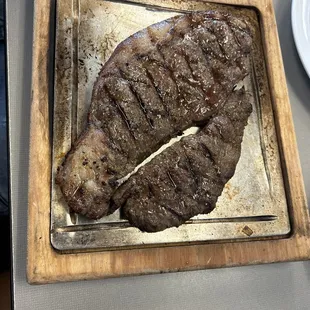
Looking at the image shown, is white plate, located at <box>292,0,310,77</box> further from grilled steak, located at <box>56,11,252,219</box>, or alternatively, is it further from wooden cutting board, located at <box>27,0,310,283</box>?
grilled steak, located at <box>56,11,252,219</box>

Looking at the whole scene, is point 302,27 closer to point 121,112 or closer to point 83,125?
point 121,112

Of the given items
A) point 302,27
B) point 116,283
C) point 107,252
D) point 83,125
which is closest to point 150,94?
point 83,125

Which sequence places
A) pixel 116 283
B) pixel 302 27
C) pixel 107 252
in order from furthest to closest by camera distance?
pixel 302 27 < pixel 116 283 < pixel 107 252

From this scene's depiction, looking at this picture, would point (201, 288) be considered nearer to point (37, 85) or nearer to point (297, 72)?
point (37, 85)

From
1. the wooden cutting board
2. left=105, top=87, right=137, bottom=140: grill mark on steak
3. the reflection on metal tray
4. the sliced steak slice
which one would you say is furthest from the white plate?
left=105, top=87, right=137, bottom=140: grill mark on steak

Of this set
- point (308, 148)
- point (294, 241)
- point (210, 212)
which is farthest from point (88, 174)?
point (308, 148)

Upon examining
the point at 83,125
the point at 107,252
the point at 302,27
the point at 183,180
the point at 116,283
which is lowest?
the point at 116,283
